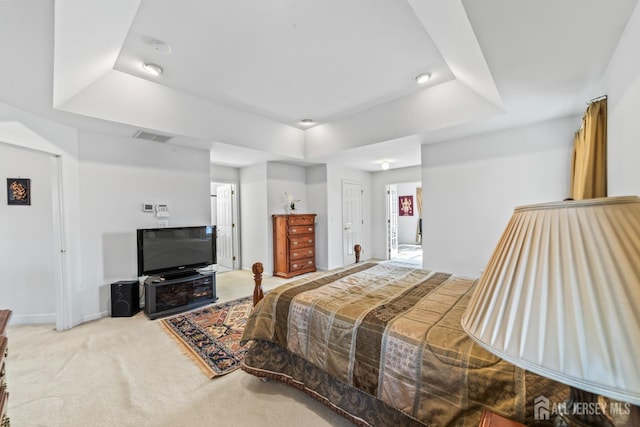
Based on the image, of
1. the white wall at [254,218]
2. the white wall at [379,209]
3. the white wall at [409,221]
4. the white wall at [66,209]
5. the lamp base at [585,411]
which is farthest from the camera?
the white wall at [409,221]

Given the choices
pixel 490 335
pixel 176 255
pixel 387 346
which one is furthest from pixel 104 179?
pixel 490 335

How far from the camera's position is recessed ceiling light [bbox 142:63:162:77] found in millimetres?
2789

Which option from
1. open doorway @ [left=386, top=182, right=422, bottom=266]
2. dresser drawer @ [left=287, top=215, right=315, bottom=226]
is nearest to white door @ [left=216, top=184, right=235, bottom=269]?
dresser drawer @ [left=287, top=215, right=315, bottom=226]

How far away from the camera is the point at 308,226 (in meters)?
5.66

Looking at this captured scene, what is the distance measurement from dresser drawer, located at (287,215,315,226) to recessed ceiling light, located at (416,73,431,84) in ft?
10.7

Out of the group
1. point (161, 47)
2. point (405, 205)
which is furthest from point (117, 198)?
point (405, 205)

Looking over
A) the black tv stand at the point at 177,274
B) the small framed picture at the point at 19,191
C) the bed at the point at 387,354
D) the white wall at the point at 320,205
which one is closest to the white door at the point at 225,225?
the white wall at the point at 320,205

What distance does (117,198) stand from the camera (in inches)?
140

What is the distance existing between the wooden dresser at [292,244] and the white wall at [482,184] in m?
2.40

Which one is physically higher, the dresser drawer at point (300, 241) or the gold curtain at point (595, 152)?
the gold curtain at point (595, 152)

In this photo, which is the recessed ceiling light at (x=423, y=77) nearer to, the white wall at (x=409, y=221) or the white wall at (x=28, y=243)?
the white wall at (x=28, y=243)

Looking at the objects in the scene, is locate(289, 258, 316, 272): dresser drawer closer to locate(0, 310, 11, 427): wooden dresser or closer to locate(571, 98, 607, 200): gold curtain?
locate(0, 310, 11, 427): wooden dresser

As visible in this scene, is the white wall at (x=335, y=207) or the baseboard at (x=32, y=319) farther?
the white wall at (x=335, y=207)

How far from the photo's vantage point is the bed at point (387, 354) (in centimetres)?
116
